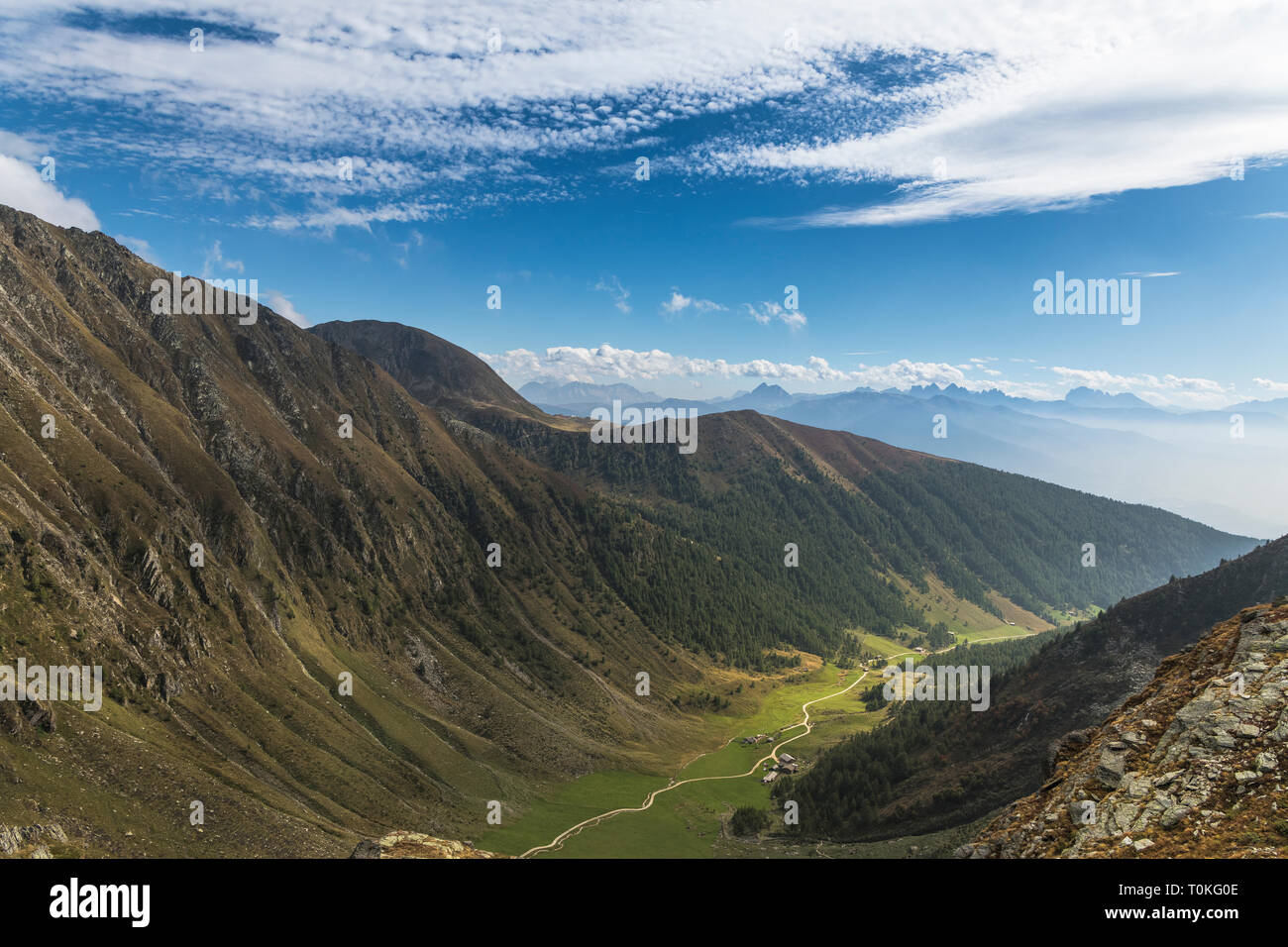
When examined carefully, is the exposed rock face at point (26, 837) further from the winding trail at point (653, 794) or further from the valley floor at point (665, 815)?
the valley floor at point (665, 815)

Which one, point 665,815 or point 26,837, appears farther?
point 665,815

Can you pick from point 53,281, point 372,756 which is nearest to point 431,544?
point 372,756

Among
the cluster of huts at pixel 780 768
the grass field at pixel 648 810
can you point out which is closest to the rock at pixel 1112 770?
the grass field at pixel 648 810

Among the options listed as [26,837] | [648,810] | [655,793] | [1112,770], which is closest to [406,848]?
[1112,770]

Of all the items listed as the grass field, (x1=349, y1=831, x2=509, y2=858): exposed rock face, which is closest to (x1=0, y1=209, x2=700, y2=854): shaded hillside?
the grass field

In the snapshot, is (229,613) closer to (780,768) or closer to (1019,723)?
(780,768)

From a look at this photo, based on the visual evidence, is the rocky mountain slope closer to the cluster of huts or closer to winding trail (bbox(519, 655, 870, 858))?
winding trail (bbox(519, 655, 870, 858))

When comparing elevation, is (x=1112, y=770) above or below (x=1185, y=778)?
below
